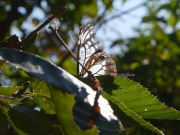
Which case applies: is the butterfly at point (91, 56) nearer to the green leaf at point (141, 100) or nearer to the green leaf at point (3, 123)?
the green leaf at point (141, 100)

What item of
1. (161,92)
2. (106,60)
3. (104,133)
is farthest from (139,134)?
(104,133)

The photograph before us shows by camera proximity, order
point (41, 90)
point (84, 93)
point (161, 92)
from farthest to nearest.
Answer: point (161, 92) → point (41, 90) → point (84, 93)

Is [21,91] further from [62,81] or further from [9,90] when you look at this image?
[62,81]

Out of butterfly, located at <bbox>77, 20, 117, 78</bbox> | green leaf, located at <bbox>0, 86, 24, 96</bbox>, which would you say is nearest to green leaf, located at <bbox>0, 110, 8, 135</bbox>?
green leaf, located at <bbox>0, 86, 24, 96</bbox>

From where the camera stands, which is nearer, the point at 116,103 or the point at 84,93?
the point at 84,93

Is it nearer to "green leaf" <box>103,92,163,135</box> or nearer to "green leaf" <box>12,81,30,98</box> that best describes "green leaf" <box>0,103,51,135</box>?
"green leaf" <box>12,81,30,98</box>

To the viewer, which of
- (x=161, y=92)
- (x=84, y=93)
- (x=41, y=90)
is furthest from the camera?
(x=161, y=92)

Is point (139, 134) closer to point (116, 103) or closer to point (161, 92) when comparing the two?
point (161, 92)

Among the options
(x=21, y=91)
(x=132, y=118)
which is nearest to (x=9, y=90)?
(x=21, y=91)

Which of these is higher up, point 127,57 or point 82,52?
point 127,57
